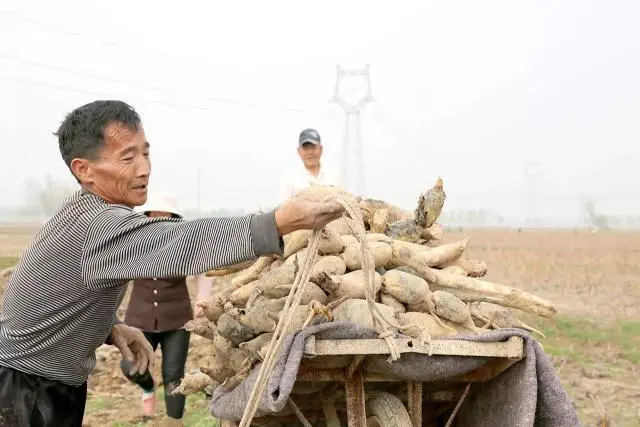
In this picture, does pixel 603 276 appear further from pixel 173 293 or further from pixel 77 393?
pixel 77 393

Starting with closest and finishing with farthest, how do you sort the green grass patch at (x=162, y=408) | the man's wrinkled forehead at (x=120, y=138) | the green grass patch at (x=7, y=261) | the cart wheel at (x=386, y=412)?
the man's wrinkled forehead at (x=120, y=138)
the cart wheel at (x=386, y=412)
the green grass patch at (x=162, y=408)
the green grass patch at (x=7, y=261)

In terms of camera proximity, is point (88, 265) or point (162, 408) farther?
point (162, 408)

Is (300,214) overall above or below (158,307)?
above

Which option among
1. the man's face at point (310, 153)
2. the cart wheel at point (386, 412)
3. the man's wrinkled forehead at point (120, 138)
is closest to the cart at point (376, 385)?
the cart wheel at point (386, 412)

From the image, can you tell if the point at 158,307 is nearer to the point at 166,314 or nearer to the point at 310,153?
the point at 166,314

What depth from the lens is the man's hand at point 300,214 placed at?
6.93 feet

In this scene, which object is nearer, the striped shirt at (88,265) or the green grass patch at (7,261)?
the striped shirt at (88,265)

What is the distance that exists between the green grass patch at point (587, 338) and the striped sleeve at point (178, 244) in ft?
26.4

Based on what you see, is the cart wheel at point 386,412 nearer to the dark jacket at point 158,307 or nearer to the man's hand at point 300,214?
the man's hand at point 300,214

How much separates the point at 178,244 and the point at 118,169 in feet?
1.68

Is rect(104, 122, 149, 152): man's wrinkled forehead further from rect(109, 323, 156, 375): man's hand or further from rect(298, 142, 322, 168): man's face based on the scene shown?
rect(298, 142, 322, 168): man's face

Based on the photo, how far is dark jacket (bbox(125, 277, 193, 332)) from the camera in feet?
19.5

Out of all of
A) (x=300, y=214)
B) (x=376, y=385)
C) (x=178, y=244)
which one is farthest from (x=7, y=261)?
(x=300, y=214)

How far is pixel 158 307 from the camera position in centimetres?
594
